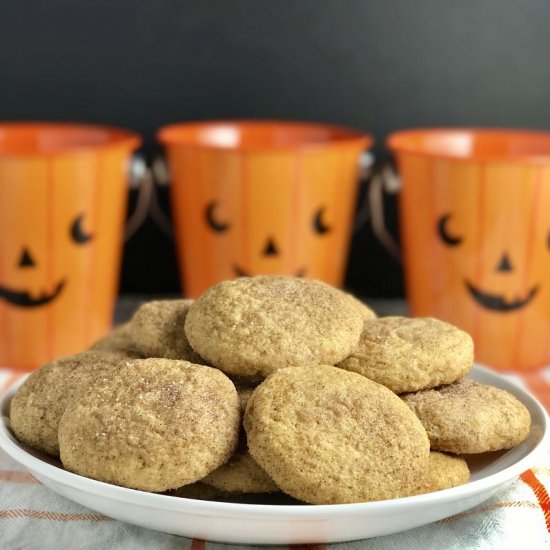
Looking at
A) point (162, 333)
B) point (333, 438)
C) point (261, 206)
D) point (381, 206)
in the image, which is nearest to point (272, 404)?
point (333, 438)

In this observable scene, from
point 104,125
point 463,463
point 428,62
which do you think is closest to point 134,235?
point 104,125

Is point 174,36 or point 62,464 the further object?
point 174,36

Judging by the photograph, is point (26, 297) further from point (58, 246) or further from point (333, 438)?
point (333, 438)

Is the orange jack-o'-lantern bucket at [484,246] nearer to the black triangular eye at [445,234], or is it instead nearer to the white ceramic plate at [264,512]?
the black triangular eye at [445,234]

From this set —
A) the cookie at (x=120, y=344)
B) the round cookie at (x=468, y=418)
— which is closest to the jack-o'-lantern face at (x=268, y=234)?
the cookie at (x=120, y=344)

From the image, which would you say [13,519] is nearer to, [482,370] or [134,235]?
[482,370]

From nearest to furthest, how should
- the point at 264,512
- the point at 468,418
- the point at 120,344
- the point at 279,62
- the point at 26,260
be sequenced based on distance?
1. the point at 264,512
2. the point at 468,418
3. the point at 120,344
4. the point at 26,260
5. the point at 279,62
